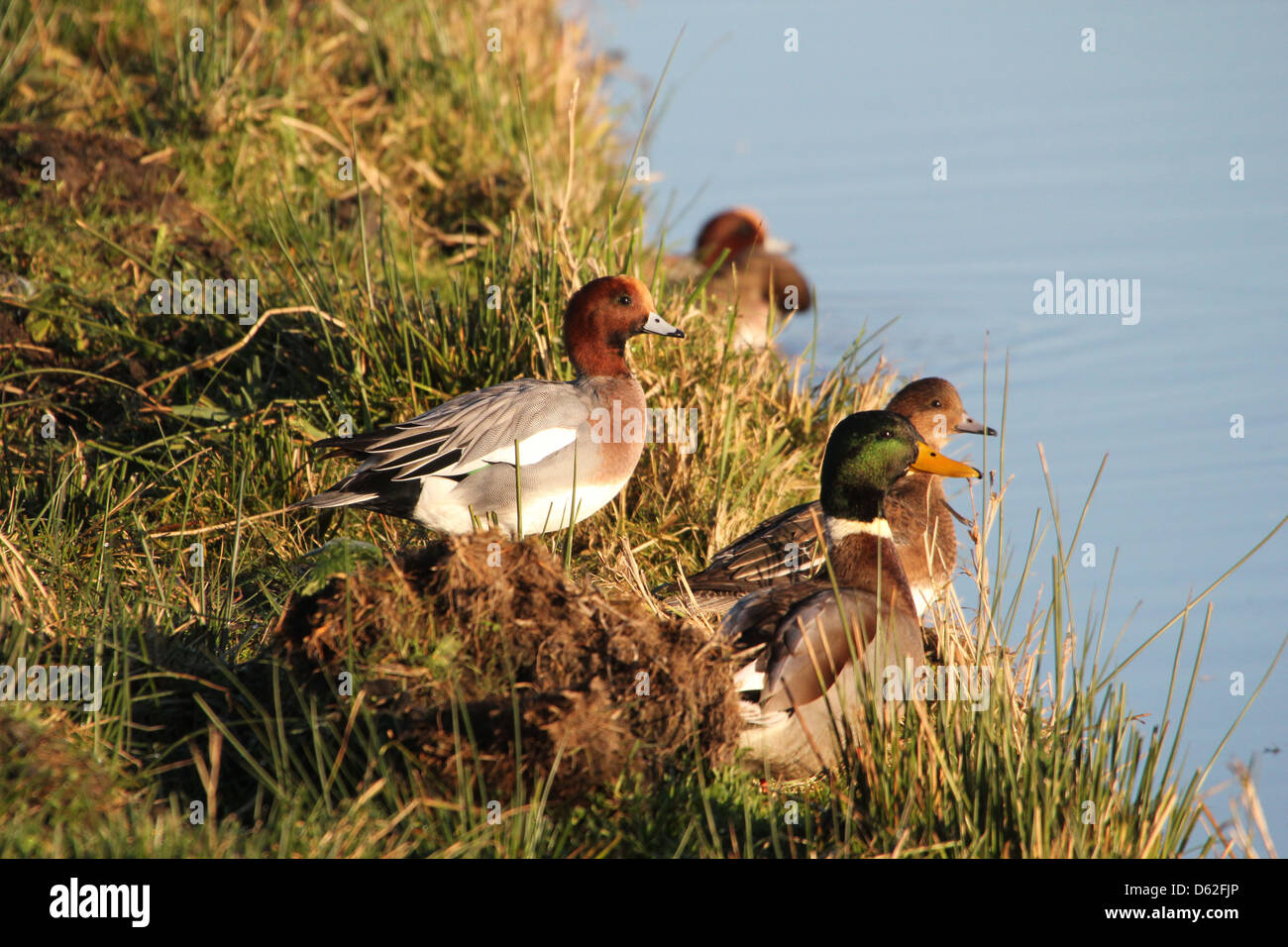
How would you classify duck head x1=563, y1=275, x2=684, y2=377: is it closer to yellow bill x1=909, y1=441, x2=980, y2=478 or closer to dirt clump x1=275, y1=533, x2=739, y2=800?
yellow bill x1=909, y1=441, x2=980, y2=478

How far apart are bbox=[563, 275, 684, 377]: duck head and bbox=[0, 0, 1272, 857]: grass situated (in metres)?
0.41

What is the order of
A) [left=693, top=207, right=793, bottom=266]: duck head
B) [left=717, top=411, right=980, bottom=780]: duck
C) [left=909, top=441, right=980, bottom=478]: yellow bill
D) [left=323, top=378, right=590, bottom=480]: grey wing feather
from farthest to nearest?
[left=693, top=207, right=793, bottom=266]: duck head < [left=323, top=378, right=590, bottom=480]: grey wing feather < [left=909, top=441, right=980, bottom=478]: yellow bill < [left=717, top=411, right=980, bottom=780]: duck

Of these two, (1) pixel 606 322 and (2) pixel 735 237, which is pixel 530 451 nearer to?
(1) pixel 606 322

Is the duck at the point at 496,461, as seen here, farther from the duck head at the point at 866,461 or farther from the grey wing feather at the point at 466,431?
the duck head at the point at 866,461

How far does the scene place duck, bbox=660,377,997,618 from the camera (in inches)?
194

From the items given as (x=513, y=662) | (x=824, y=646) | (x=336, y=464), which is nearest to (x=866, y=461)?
(x=824, y=646)

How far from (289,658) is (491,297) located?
2591 mm

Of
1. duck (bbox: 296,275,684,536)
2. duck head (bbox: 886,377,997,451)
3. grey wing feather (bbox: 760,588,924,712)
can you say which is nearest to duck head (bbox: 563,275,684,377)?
Result: duck (bbox: 296,275,684,536)

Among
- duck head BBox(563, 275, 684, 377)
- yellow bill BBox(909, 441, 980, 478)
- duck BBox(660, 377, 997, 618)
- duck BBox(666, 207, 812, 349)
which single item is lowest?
duck BBox(660, 377, 997, 618)

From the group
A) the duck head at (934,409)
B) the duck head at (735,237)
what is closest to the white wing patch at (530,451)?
the duck head at (934,409)

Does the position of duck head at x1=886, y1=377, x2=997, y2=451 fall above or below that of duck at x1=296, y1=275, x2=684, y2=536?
above

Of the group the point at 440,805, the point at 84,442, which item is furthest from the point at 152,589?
the point at 440,805

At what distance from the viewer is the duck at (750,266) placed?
343 inches
